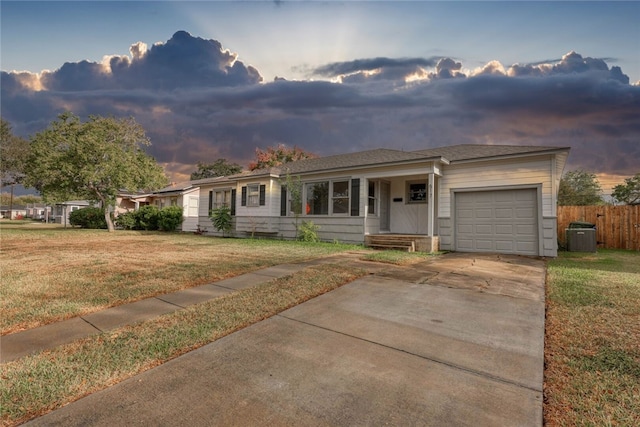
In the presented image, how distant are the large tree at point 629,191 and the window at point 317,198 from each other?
29465mm

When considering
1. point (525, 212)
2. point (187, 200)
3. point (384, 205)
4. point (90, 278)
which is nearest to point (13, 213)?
point (187, 200)

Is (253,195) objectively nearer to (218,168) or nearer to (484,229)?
(484,229)

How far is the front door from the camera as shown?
12.8 meters

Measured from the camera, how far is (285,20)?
1150 cm

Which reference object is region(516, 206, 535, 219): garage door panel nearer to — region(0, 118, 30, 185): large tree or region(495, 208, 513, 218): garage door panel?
region(495, 208, 513, 218): garage door panel

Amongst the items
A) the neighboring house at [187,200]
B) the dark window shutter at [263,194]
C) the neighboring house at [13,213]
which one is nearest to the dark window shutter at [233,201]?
the dark window shutter at [263,194]

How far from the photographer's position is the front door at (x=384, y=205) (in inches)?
504

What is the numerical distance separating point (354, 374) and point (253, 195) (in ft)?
45.4

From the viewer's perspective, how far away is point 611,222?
1219cm

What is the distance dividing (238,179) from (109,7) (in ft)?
27.6

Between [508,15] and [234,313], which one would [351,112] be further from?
[234,313]

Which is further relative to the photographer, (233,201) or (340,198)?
(233,201)

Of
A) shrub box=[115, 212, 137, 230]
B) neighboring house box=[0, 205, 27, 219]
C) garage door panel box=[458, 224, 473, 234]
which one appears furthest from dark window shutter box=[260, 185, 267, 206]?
neighboring house box=[0, 205, 27, 219]

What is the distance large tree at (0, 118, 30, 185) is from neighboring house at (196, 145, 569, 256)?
4419 centimetres
